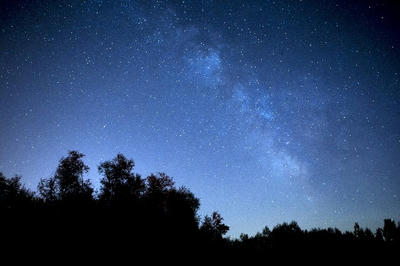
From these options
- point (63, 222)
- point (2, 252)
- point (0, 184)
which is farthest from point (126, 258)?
point (0, 184)

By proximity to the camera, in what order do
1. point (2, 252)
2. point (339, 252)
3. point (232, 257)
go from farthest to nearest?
1. point (339, 252)
2. point (232, 257)
3. point (2, 252)

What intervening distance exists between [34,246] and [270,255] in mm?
28974

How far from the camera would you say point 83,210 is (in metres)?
14.1

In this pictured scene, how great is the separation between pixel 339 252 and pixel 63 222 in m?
41.4

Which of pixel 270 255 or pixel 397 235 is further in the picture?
pixel 397 235

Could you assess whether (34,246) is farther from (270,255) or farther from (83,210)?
(270,255)

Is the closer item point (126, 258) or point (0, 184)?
point (126, 258)

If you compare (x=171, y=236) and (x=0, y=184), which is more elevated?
(x=0, y=184)

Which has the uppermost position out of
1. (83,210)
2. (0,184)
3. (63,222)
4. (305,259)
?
(0,184)

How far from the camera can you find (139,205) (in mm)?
17078

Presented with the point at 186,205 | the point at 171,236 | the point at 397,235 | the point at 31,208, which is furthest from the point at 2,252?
the point at 397,235

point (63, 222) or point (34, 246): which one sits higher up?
point (63, 222)

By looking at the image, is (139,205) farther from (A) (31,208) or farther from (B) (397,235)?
(B) (397,235)

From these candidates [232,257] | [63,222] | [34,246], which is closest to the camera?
[34,246]
